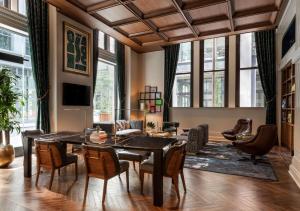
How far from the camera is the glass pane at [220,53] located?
851cm

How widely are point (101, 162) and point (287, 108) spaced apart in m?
6.21

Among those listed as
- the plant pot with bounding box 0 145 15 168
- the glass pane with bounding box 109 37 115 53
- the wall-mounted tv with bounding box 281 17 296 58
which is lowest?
the plant pot with bounding box 0 145 15 168

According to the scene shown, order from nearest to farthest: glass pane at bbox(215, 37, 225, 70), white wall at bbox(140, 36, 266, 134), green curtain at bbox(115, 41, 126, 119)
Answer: white wall at bbox(140, 36, 266, 134) < glass pane at bbox(215, 37, 225, 70) < green curtain at bbox(115, 41, 126, 119)

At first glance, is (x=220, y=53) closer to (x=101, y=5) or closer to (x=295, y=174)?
(x=101, y=5)

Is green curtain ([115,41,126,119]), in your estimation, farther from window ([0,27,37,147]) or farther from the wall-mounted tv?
the wall-mounted tv

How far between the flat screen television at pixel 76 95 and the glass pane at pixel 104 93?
→ 31.8 inches

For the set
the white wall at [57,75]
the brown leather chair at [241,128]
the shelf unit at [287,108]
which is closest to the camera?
the white wall at [57,75]

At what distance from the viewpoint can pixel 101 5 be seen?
546cm

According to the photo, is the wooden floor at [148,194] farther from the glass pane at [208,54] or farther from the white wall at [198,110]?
the glass pane at [208,54]

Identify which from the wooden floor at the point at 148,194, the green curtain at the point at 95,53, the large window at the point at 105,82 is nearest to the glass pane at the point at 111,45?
the large window at the point at 105,82

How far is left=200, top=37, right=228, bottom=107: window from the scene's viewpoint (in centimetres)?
852

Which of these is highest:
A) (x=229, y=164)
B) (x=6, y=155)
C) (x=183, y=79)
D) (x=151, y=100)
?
(x=183, y=79)

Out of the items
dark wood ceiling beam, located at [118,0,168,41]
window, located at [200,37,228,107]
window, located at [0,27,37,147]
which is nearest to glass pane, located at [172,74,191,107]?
window, located at [200,37,228,107]

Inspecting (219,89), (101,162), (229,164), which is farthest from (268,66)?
(101,162)
